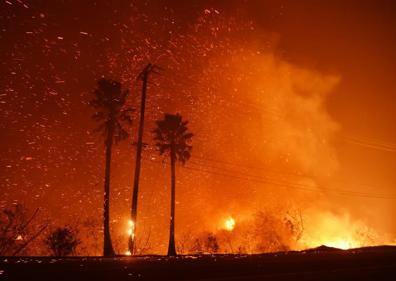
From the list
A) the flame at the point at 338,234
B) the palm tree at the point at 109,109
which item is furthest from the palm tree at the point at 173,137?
the flame at the point at 338,234

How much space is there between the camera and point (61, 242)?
28.4m

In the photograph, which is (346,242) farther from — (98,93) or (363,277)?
(363,277)

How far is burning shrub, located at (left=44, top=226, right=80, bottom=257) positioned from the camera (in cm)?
2836

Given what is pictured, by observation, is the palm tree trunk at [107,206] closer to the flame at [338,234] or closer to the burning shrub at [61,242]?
the burning shrub at [61,242]

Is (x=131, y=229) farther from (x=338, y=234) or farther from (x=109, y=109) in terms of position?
(x=338, y=234)

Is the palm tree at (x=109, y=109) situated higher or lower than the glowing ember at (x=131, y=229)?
higher

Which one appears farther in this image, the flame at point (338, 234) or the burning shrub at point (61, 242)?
the flame at point (338, 234)

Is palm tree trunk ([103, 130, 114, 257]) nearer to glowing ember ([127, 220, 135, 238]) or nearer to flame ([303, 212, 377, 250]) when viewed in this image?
glowing ember ([127, 220, 135, 238])

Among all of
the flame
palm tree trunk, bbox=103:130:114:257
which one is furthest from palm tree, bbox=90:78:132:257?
the flame

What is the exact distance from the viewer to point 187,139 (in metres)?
37.7

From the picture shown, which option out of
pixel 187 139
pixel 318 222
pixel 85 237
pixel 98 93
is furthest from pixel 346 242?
pixel 98 93

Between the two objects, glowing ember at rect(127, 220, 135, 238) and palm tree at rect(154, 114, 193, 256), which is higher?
palm tree at rect(154, 114, 193, 256)

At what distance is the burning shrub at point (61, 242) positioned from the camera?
2836cm

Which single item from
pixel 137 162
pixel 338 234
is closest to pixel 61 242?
pixel 137 162
